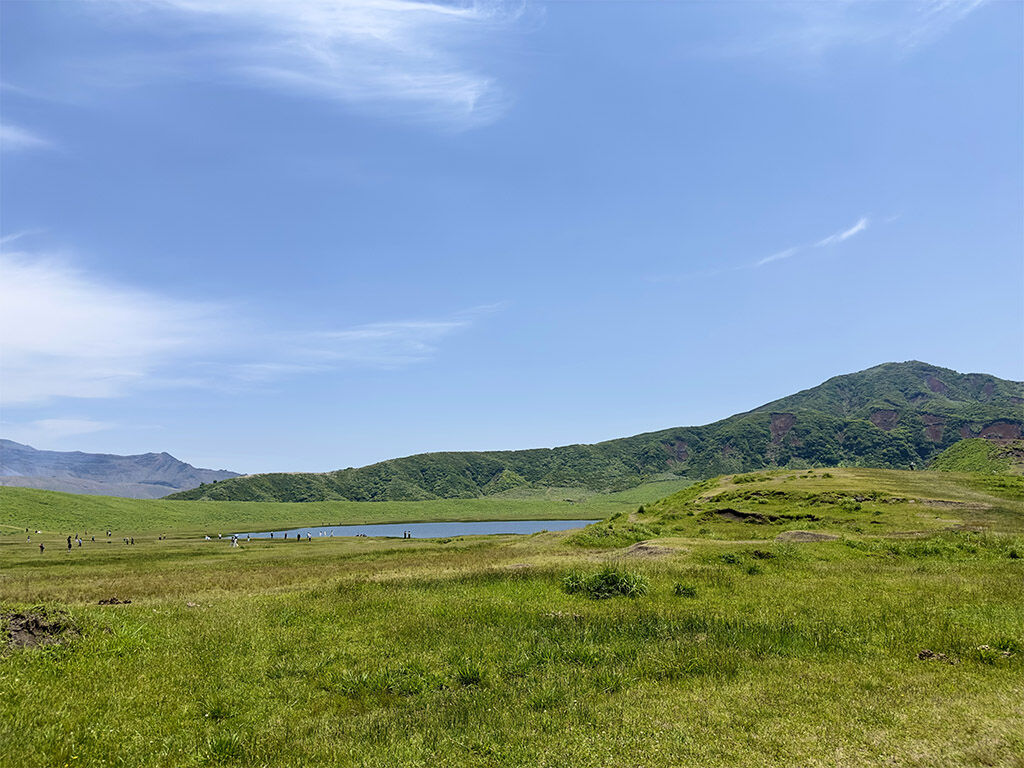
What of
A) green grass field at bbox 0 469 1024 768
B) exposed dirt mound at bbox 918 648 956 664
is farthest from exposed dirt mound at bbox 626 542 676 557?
exposed dirt mound at bbox 918 648 956 664

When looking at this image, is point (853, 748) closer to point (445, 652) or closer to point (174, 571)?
point (445, 652)

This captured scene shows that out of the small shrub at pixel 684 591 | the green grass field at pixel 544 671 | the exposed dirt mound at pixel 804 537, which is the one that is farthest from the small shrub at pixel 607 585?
the exposed dirt mound at pixel 804 537

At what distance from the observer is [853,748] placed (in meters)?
9.71

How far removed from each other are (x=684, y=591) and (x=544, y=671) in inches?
469

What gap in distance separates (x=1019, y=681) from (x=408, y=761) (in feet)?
47.3

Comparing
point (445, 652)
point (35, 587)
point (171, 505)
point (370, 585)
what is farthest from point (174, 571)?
point (171, 505)

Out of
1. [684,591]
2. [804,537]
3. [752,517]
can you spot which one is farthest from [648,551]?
[752,517]

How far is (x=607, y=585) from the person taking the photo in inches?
1002

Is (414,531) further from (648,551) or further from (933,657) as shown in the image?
(933,657)

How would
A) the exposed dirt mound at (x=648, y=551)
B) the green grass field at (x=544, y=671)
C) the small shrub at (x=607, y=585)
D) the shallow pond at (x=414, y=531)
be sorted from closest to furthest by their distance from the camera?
1. the green grass field at (x=544, y=671)
2. the small shrub at (x=607, y=585)
3. the exposed dirt mound at (x=648, y=551)
4. the shallow pond at (x=414, y=531)

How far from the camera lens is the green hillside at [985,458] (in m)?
139

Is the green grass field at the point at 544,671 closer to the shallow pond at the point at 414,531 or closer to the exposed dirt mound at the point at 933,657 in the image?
the exposed dirt mound at the point at 933,657

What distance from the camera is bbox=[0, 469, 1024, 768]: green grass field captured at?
403 inches

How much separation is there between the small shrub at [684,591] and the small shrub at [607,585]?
135cm
